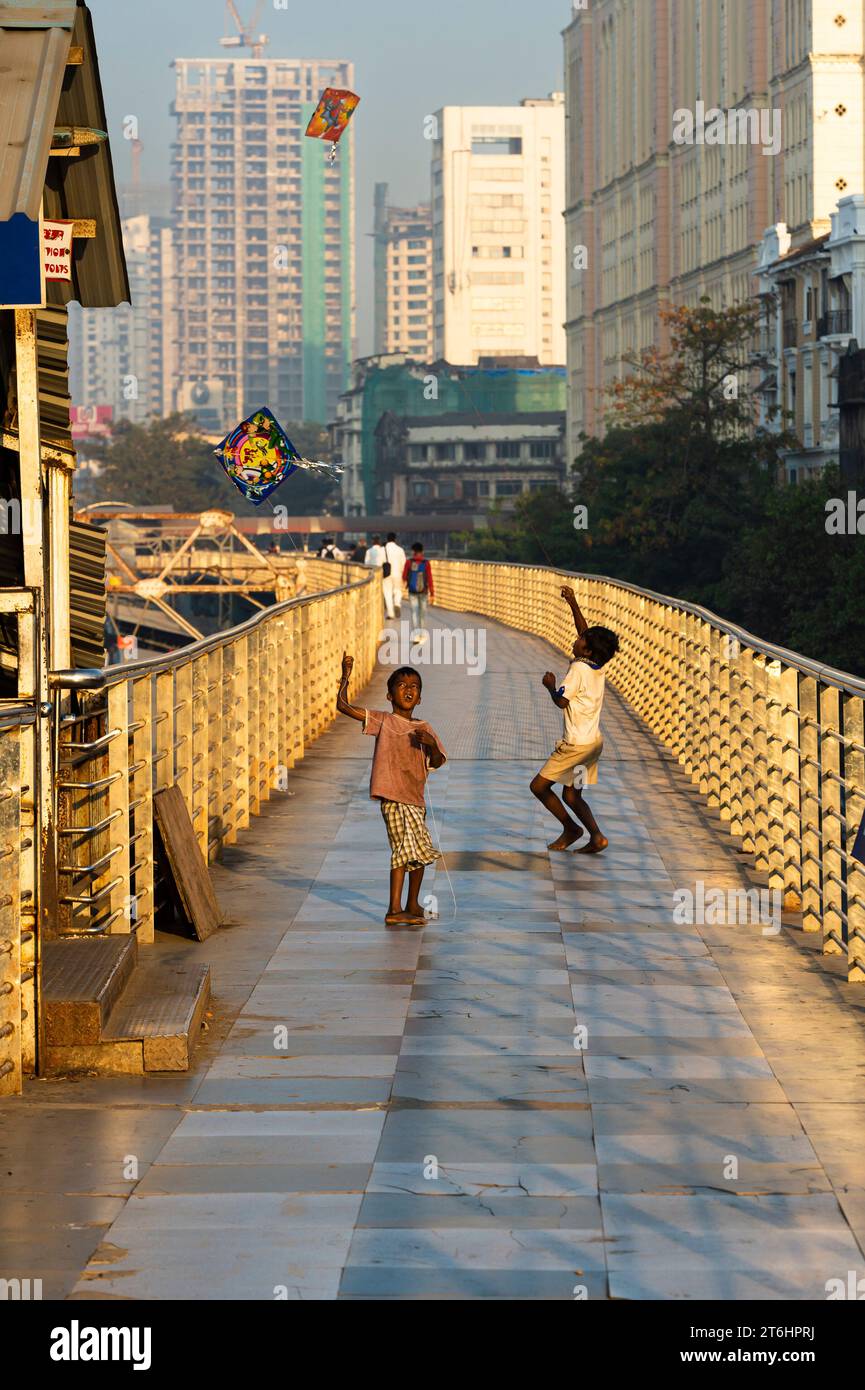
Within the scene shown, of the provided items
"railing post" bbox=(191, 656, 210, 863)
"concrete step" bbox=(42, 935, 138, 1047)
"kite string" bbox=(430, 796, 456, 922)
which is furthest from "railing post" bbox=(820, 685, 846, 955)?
"railing post" bbox=(191, 656, 210, 863)

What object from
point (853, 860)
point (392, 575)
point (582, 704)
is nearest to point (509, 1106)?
point (853, 860)

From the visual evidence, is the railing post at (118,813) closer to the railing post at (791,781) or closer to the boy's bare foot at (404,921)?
the boy's bare foot at (404,921)

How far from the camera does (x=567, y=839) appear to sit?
46.3 ft

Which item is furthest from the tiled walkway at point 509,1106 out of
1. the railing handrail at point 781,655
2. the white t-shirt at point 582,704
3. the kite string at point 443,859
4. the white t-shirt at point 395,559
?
the white t-shirt at point 395,559

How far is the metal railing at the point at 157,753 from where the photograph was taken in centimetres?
973

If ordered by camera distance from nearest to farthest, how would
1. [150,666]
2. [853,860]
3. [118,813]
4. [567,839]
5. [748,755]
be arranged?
1. [853,860]
2. [118,813]
3. [150,666]
4. [567,839]
5. [748,755]

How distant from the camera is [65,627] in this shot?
11.6m

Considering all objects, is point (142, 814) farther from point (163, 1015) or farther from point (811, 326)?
point (811, 326)

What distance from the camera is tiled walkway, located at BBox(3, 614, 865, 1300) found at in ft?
19.6

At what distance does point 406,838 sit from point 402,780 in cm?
29

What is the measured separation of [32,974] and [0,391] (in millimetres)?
3924

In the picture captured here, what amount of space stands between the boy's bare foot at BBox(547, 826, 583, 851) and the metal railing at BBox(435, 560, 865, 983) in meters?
1.08

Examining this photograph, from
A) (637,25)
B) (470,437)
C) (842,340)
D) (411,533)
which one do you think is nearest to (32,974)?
(842,340)
